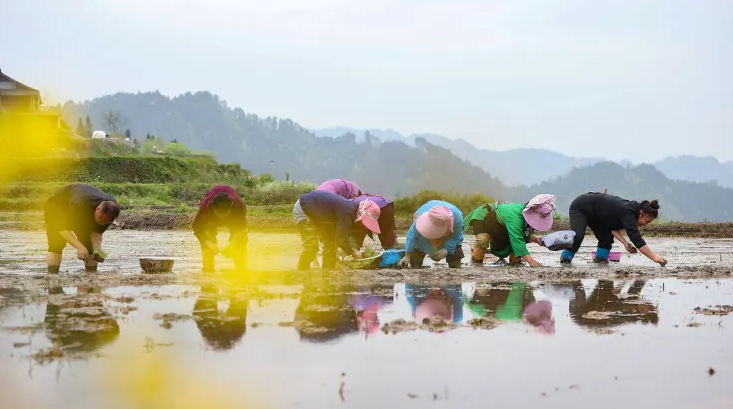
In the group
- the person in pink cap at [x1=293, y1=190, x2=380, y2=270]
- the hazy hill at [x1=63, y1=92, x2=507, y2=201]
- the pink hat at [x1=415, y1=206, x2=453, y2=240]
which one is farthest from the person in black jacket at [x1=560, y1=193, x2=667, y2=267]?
the hazy hill at [x1=63, y1=92, x2=507, y2=201]

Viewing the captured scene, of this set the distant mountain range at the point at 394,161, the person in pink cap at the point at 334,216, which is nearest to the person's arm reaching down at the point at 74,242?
the person in pink cap at the point at 334,216

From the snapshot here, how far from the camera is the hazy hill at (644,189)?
2749 inches

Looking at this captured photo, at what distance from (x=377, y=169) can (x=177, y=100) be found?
103589mm

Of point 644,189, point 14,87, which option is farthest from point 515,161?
point 14,87

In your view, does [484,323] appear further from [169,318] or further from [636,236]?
[636,236]

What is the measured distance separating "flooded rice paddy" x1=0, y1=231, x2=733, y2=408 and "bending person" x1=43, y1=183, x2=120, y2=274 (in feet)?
1.34

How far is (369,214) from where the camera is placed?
1394 centimetres

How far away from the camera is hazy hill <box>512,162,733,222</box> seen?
69.8 m

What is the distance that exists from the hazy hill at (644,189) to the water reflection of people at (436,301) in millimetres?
57501

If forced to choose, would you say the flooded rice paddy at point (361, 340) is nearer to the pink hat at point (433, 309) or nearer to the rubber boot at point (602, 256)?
the pink hat at point (433, 309)

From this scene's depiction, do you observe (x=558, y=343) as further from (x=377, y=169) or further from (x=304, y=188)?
(x=377, y=169)

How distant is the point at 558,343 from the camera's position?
26.8 ft

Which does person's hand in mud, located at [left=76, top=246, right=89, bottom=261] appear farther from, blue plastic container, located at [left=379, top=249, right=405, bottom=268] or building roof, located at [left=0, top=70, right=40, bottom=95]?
building roof, located at [left=0, top=70, right=40, bottom=95]

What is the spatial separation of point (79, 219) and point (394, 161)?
49.6 meters
